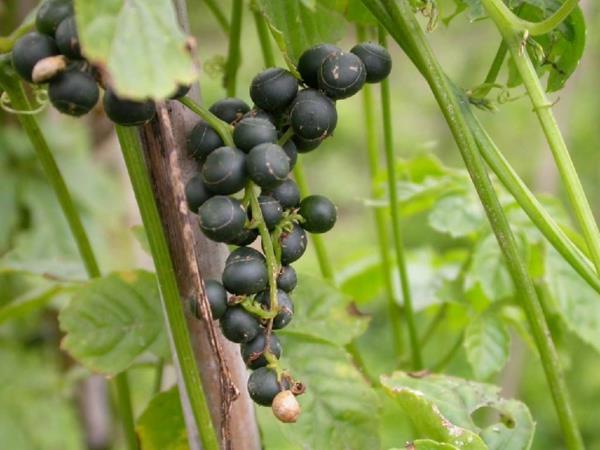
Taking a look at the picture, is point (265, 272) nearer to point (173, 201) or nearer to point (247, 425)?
point (173, 201)

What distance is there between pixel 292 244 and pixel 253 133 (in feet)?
0.29

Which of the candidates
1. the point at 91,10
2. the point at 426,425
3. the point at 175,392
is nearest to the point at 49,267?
the point at 175,392

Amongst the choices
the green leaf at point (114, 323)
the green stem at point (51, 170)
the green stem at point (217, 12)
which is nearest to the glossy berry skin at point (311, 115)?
the green stem at point (51, 170)

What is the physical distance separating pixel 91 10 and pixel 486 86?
1.20 ft

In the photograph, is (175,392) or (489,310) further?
(489,310)

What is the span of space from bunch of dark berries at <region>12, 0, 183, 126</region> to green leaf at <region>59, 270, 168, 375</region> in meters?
0.35

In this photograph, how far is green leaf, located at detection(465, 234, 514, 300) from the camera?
109 centimetres

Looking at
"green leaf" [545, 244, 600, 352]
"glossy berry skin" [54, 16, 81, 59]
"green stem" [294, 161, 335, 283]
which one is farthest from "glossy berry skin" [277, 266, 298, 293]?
"green leaf" [545, 244, 600, 352]

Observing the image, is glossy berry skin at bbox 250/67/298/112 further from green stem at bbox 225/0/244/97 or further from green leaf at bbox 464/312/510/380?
green leaf at bbox 464/312/510/380

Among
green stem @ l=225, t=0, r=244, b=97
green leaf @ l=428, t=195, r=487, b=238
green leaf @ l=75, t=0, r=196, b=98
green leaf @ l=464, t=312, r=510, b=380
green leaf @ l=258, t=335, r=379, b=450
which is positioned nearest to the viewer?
green leaf @ l=75, t=0, r=196, b=98

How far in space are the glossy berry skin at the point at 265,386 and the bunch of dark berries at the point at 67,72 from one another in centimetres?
20

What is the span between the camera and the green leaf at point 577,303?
112cm

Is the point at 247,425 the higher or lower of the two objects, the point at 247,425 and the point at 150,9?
the lower

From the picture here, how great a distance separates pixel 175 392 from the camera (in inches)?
35.1
